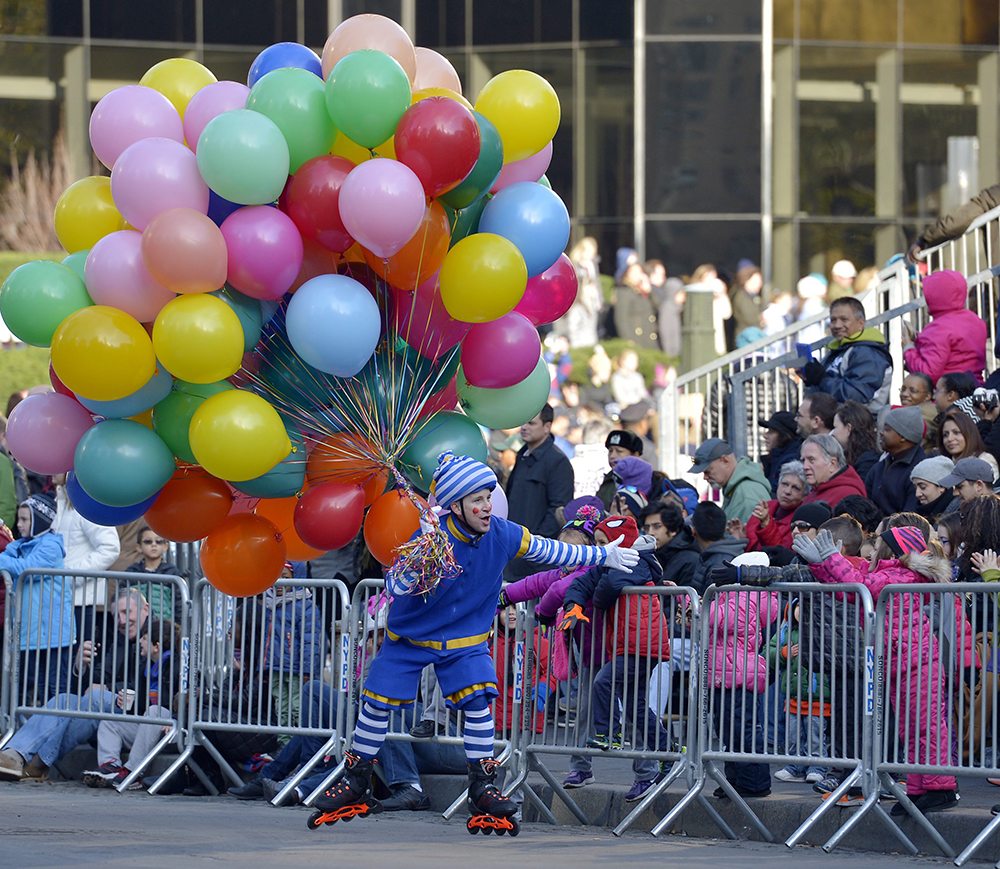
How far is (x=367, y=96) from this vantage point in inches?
305

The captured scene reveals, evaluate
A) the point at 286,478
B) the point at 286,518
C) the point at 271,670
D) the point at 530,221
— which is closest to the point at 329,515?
the point at 286,478

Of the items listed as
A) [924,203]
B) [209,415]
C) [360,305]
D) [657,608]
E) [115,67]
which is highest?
[115,67]

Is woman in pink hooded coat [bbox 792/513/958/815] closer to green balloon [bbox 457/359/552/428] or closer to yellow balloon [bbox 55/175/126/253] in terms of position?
green balloon [bbox 457/359/552/428]

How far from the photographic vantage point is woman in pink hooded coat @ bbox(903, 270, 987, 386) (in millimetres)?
12852

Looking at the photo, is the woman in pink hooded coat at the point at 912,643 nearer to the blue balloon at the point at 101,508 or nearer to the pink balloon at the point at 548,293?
the pink balloon at the point at 548,293

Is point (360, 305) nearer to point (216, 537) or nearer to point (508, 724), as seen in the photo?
point (216, 537)

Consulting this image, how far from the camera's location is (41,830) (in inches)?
339

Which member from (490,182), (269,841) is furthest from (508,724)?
(490,182)

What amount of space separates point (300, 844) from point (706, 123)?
19.9 meters

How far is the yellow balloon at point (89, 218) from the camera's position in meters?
8.27

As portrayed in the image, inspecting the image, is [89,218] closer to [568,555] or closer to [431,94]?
[431,94]

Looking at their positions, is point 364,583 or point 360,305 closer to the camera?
point 360,305

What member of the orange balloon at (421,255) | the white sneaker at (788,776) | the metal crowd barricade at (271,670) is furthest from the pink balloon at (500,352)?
the white sneaker at (788,776)

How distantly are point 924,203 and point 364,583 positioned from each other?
65.2 feet
